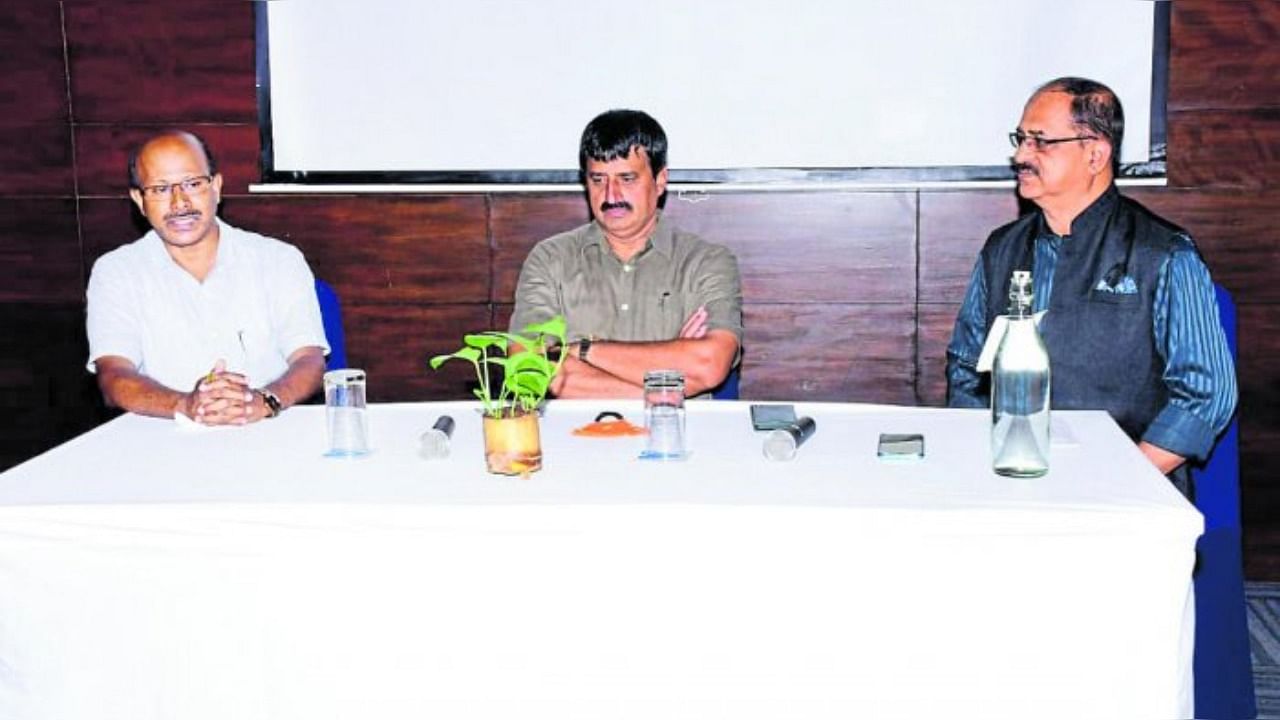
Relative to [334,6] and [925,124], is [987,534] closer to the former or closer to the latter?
[925,124]

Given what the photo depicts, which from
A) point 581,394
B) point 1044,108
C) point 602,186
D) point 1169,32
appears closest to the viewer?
point 1044,108

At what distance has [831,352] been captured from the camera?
161 inches

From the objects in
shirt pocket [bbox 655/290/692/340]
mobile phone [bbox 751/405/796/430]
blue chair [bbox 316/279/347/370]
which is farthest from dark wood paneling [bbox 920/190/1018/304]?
blue chair [bbox 316/279/347/370]

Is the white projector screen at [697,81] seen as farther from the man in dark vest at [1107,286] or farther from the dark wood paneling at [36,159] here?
the man in dark vest at [1107,286]

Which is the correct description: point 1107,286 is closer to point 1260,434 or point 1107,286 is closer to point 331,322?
point 1260,434

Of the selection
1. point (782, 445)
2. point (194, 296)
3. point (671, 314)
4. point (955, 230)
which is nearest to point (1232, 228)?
point (955, 230)

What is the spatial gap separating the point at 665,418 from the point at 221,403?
88 centimetres

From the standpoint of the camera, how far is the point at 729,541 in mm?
1896

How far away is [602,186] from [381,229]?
1.06 meters

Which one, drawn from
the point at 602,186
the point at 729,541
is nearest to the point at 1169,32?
the point at 602,186

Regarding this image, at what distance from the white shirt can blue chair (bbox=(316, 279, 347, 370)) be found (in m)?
0.04

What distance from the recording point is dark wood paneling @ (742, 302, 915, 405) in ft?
13.3

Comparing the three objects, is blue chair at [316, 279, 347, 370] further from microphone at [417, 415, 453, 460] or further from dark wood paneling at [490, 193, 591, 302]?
microphone at [417, 415, 453, 460]

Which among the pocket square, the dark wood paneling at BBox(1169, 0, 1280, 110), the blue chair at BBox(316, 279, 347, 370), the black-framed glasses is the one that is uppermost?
the dark wood paneling at BBox(1169, 0, 1280, 110)
